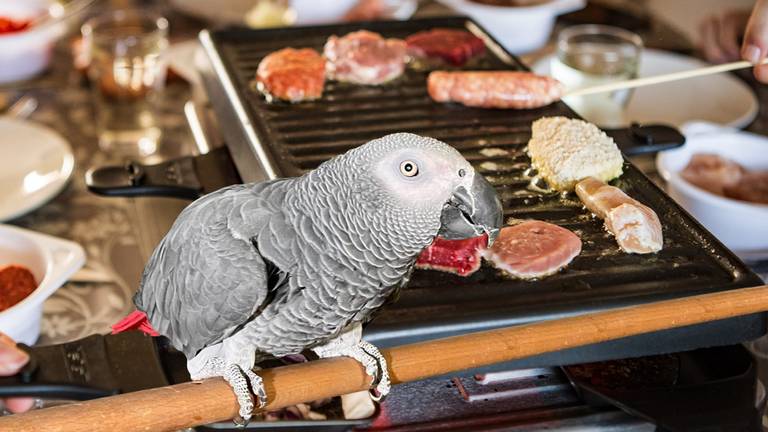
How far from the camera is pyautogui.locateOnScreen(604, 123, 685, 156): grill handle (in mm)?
1210

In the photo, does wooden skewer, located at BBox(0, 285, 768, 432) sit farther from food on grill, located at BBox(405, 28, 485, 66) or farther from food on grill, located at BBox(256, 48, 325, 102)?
food on grill, located at BBox(405, 28, 485, 66)

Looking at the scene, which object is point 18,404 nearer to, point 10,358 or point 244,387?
point 10,358

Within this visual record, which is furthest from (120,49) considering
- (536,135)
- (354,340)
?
(354,340)

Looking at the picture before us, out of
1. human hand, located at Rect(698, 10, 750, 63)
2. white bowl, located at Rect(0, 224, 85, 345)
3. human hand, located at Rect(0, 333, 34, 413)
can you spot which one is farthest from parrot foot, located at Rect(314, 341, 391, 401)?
human hand, located at Rect(698, 10, 750, 63)

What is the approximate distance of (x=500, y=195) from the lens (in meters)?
1.05

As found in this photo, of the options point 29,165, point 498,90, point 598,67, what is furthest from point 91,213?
point 598,67

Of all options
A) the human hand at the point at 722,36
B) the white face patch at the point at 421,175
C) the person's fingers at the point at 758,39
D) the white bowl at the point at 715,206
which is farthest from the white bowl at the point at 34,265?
the human hand at the point at 722,36

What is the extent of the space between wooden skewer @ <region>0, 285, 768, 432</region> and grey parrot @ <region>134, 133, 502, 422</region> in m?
0.02

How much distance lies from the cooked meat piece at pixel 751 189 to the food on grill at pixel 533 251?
47cm

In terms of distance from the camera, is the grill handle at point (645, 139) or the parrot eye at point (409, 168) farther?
the grill handle at point (645, 139)

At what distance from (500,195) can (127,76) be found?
791 mm

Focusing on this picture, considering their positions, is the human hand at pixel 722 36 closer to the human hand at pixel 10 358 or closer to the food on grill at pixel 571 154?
the food on grill at pixel 571 154

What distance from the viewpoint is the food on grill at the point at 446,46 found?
138cm

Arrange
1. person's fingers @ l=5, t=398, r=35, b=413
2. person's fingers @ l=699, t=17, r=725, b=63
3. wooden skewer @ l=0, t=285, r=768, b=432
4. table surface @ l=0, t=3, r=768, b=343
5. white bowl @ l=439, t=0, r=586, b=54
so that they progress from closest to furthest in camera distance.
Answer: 1. wooden skewer @ l=0, t=285, r=768, b=432
2. person's fingers @ l=5, t=398, r=35, b=413
3. table surface @ l=0, t=3, r=768, b=343
4. white bowl @ l=439, t=0, r=586, b=54
5. person's fingers @ l=699, t=17, r=725, b=63
